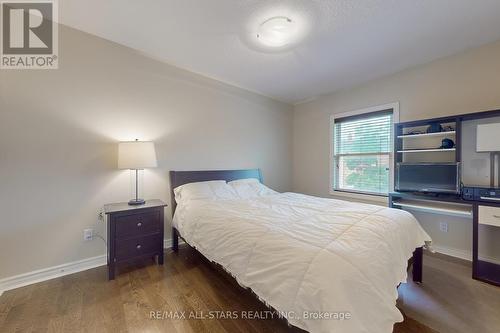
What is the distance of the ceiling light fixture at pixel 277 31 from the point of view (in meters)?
2.00

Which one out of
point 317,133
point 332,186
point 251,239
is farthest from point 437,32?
point 251,239

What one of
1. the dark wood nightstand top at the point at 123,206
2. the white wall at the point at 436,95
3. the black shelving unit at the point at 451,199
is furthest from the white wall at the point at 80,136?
the black shelving unit at the point at 451,199

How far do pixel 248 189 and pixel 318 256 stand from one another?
83.9 inches

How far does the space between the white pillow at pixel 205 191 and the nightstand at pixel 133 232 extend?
0.34 m

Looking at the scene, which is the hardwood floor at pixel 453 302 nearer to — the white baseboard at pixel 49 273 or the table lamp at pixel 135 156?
the table lamp at pixel 135 156

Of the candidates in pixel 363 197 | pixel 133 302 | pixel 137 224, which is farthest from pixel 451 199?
pixel 137 224

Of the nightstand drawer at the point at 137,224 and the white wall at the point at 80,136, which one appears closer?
the white wall at the point at 80,136

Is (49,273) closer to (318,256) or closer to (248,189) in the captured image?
(248,189)

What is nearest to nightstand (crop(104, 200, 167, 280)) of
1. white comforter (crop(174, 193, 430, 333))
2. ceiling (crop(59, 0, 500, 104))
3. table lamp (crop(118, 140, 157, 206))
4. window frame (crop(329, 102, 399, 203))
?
table lamp (crop(118, 140, 157, 206))

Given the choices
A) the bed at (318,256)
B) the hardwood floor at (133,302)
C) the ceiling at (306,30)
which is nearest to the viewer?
the bed at (318,256)

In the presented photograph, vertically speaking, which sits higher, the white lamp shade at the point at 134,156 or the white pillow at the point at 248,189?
the white lamp shade at the point at 134,156

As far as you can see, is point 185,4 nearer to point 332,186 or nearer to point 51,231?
point 51,231

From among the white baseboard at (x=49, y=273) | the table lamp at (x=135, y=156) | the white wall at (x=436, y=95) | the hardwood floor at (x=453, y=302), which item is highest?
the white wall at (x=436, y=95)

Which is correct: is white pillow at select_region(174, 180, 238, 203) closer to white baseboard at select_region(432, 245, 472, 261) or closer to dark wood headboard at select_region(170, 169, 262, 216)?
dark wood headboard at select_region(170, 169, 262, 216)
